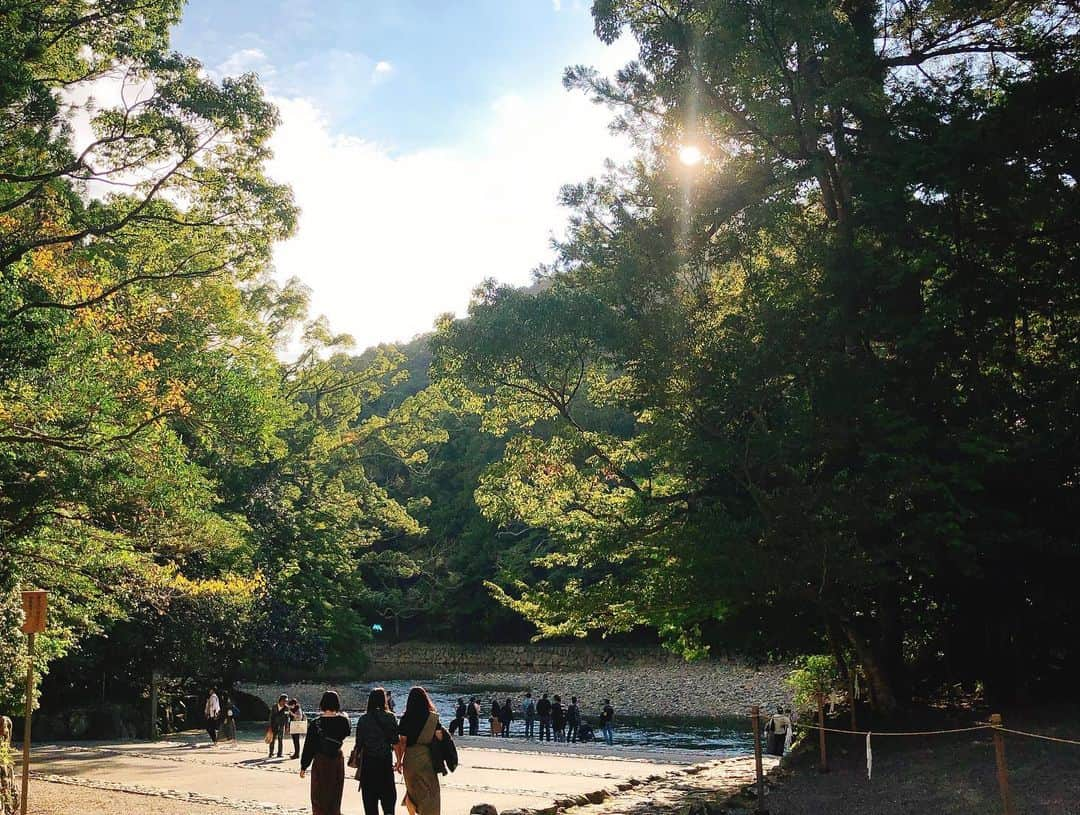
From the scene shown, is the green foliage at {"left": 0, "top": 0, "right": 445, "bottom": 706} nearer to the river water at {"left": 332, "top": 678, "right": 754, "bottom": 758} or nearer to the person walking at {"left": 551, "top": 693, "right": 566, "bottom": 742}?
the person walking at {"left": 551, "top": 693, "right": 566, "bottom": 742}

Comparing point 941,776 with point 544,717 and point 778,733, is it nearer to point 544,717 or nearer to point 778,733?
point 778,733

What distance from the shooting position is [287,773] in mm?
13367

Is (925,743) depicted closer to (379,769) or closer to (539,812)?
(539,812)

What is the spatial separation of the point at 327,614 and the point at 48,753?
38.1ft

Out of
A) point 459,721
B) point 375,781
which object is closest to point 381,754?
point 375,781

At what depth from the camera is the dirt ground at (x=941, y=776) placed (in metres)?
8.20

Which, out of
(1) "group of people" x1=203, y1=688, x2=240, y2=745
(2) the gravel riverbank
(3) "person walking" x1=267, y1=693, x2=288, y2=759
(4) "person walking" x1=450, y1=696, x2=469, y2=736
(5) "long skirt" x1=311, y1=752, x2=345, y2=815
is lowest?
(2) the gravel riverbank

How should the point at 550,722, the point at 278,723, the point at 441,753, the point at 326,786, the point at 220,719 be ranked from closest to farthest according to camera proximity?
the point at 441,753 < the point at 326,786 < the point at 278,723 < the point at 220,719 < the point at 550,722

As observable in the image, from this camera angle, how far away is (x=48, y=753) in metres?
16.0

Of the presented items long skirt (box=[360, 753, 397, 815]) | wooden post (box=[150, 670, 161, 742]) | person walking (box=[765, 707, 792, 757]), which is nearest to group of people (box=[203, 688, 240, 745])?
wooden post (box=[150, 670, 161, 742])

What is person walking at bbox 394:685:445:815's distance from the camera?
691cm

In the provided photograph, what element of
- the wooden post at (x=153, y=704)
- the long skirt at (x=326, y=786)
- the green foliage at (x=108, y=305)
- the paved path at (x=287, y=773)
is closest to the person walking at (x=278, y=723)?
the paved path at (x=287, y=773)

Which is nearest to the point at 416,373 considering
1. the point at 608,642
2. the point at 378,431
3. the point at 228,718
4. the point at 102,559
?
the point at 608,642

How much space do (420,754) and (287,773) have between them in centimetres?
753
